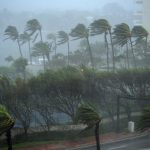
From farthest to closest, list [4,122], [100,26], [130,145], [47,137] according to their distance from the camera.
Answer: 1. [100,26]
2. [47,137]
3. [130,145]
4. [4,122]

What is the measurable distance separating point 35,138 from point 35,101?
3.03m

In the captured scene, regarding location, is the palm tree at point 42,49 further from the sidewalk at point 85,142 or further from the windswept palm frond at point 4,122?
the windswept palm frond at point 4,122

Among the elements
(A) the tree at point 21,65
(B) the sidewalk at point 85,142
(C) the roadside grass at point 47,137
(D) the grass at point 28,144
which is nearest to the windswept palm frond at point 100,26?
(A) the tree at point 21,65

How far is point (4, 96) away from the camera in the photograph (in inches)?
1179

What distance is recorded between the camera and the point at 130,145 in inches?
1062

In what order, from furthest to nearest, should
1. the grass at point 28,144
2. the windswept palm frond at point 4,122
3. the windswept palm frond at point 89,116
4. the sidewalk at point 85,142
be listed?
the grass at point 28,144, the sidewalk at point 85,142, the windswept palm frond at point 89,116, the windswept palm frond at point 4,122

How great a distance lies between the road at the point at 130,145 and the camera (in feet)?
86.0

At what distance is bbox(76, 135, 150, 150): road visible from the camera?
26.2m

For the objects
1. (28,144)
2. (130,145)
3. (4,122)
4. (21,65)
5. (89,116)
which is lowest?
(130,145)

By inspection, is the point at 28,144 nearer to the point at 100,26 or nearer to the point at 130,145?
the point at 130,145

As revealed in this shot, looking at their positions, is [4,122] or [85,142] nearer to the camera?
[4,122]

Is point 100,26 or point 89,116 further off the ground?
point 100,26

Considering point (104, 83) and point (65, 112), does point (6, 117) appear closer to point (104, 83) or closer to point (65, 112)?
point (65, 112)

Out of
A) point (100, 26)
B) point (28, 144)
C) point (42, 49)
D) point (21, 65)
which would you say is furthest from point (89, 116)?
point (42, 49)
